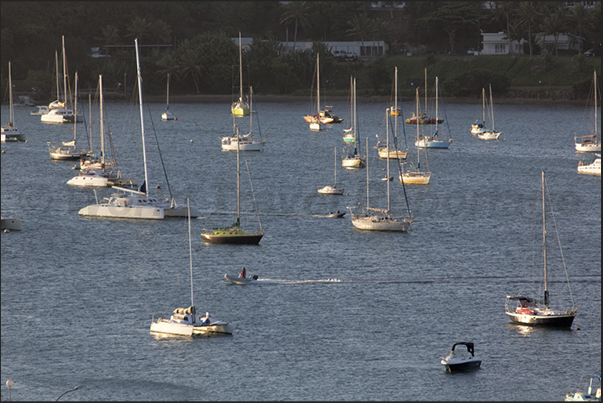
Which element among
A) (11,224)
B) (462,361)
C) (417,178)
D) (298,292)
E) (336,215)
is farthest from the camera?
(417,178)

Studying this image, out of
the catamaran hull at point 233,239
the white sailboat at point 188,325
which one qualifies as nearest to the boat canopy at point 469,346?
the white sailboat at point 188,325

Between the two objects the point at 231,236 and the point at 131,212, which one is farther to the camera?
Answer: the point at 131,212

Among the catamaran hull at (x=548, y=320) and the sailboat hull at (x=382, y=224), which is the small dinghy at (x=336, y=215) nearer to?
the sailboat hull at (x=382, y=224)

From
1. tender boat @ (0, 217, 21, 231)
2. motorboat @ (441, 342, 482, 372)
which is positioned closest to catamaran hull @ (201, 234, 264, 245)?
tender boat @ (0, 217, 21, 231)

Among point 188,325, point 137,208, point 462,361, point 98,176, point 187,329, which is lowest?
point 462,361

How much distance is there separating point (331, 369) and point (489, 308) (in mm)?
13531

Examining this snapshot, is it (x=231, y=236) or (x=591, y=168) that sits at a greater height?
(x=591, y=168)

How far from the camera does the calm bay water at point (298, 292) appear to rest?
4709 cm

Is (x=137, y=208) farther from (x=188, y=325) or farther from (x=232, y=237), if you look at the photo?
(x=188, y=325)

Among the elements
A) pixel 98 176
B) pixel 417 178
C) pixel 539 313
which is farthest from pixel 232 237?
pixel 417 178

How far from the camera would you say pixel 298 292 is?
61.5m

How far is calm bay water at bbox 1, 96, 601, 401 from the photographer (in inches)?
1854

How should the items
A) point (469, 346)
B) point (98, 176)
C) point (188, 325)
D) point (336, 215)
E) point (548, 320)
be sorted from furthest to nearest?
point (98, 176) → point (336, 215) → point (548, 320) → point (188, 325) → point (469, 346)

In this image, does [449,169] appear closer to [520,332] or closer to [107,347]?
[520,332]
